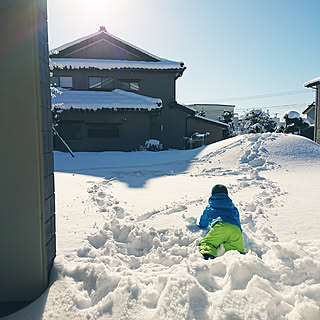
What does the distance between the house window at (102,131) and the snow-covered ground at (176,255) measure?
319 inches

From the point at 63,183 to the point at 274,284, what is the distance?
15.9ft

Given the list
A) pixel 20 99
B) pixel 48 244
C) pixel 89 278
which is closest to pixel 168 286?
pixel 89 278

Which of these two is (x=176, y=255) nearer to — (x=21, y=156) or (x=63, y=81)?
(x=21, y=156)

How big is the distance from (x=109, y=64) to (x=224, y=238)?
13.6 meters

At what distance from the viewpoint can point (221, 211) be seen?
111 inches

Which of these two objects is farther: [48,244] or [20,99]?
[48,244]

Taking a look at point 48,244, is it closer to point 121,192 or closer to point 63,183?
point 121,192

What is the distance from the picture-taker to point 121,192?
494 centimetres

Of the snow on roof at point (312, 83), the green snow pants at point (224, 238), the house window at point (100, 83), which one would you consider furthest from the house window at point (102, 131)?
the green snow pants at point (224, 238)

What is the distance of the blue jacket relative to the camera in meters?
2.72

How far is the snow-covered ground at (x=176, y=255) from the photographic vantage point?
158 centimetres

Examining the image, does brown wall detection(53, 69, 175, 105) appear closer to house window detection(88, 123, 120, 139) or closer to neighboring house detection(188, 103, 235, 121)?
house window detection(88, 123, 120, 139)

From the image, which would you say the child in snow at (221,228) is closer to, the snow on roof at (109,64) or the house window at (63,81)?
the snow on roof at (109,64)

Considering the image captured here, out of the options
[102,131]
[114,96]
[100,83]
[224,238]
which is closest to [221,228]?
[224,238]
